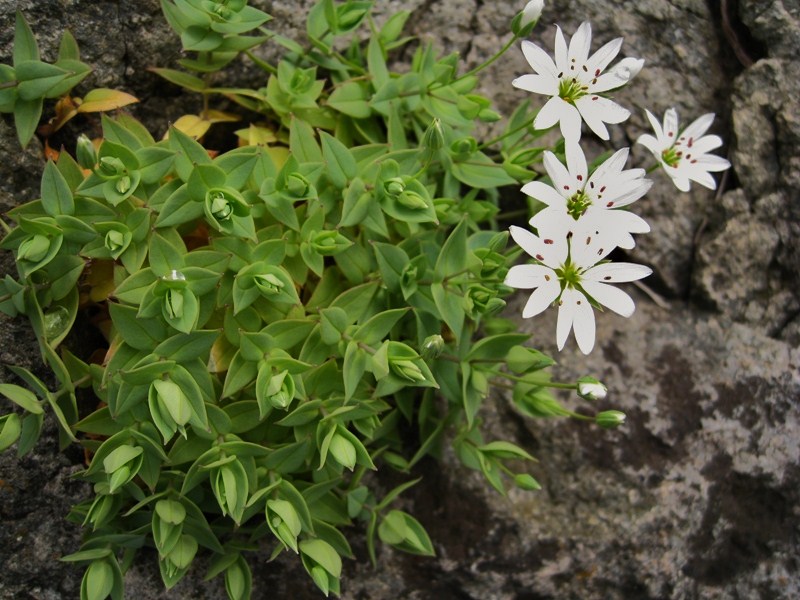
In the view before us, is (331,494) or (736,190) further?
(736,190)

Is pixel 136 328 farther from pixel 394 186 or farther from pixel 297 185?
pixel 394 186

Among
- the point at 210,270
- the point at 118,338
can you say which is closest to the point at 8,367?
the point at 118,338

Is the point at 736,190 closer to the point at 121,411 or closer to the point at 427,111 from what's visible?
the point at 427,111

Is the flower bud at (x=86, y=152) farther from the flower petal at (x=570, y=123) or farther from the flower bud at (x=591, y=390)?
the flower bud at (x=591, y=390)

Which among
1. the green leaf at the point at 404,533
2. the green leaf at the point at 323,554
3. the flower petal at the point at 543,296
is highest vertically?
the flower petal at the point at 543,296

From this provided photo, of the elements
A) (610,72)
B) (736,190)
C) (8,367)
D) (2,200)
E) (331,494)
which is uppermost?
(610,72)

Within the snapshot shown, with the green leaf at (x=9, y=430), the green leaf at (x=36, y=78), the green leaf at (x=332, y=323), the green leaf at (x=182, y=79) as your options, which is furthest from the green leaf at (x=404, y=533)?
the green leaf at (x=36, y=78)

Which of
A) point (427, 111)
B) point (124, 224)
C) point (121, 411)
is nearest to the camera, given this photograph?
point (121, 411)
